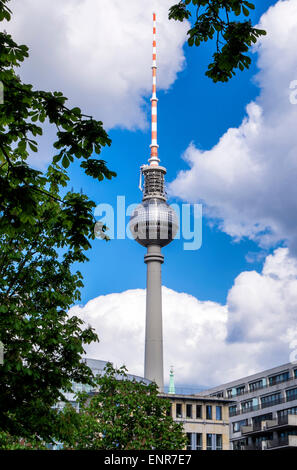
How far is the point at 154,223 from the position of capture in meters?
150

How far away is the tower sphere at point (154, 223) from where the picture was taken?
14962 centimetres

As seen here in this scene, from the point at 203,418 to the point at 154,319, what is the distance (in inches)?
1525

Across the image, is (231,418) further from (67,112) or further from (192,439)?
(67,112)

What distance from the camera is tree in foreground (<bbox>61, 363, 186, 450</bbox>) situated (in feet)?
142

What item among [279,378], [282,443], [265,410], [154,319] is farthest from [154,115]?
[282,443]

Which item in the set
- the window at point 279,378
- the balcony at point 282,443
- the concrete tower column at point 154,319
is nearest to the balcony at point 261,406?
the window at point 279,378

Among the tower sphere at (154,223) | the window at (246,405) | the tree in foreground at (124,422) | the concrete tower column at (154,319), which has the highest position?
the tower sphere at (154,223)

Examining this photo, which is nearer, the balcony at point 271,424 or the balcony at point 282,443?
the balcony at point 282,443

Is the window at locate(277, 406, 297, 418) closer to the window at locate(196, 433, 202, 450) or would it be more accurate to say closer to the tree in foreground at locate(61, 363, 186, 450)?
the window at locate(196, 433, 202, 450)

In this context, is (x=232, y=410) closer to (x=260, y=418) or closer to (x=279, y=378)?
(x=260, y=418)

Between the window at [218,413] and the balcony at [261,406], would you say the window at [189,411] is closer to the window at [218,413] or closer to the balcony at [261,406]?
the window at [218,413]

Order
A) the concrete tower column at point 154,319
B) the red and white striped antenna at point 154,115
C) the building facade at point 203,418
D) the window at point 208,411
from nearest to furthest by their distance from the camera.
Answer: the building facade at point 203,418 → the window at point 208,411 → the concrete tower column at point 154,319 → the red and white striped antenna at point 154,115

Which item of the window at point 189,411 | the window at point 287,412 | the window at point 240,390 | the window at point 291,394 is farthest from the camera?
the window at point 240,390

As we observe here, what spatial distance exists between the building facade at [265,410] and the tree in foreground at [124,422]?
49383 millimetres
